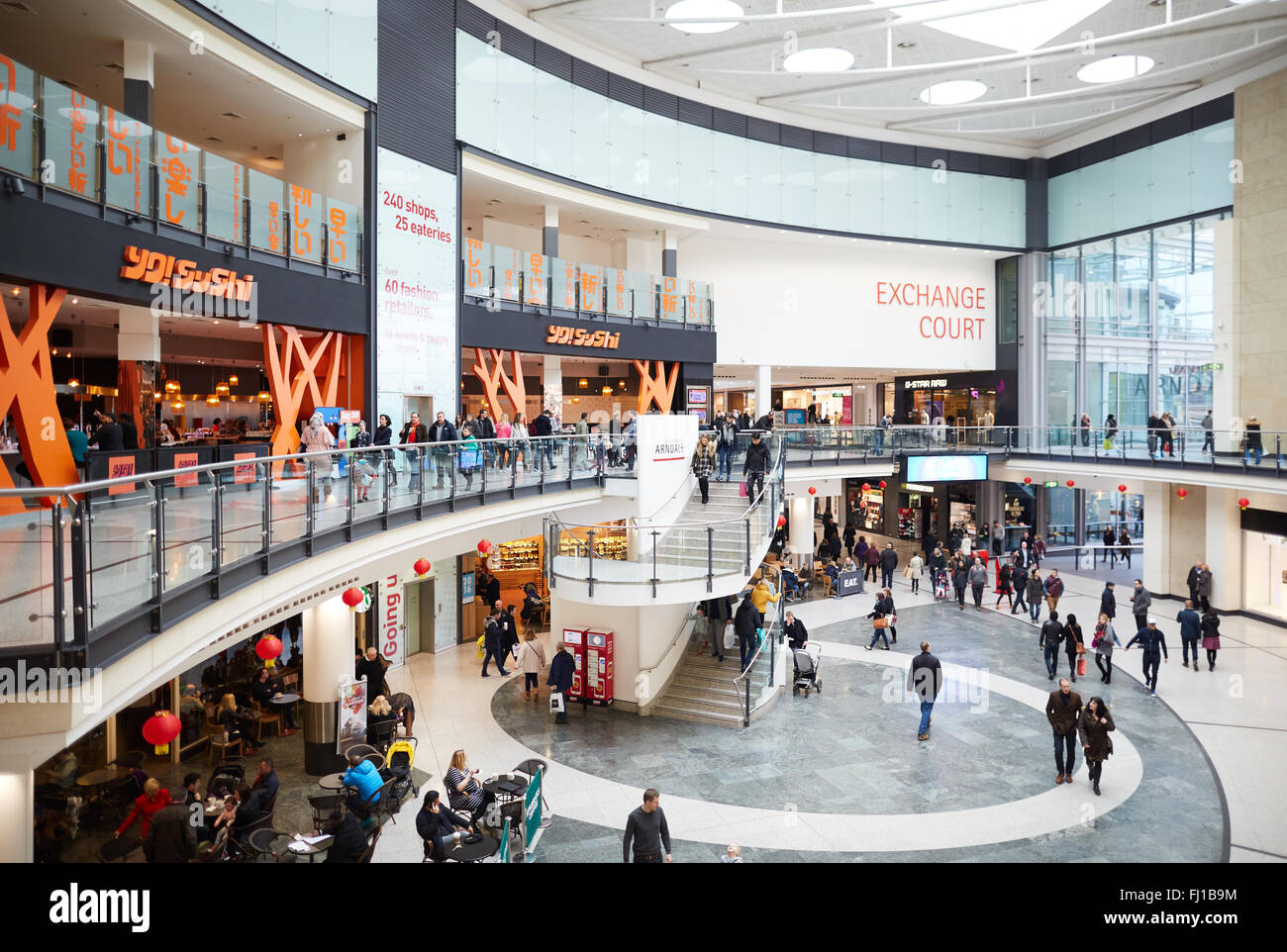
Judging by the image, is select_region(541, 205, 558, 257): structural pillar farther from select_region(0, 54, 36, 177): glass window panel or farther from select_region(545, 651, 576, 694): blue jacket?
select_region(0, 54, 36, 177): glass window panel

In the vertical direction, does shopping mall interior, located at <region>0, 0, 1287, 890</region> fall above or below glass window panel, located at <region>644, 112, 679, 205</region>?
below

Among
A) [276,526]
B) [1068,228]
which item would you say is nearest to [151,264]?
[276,526]

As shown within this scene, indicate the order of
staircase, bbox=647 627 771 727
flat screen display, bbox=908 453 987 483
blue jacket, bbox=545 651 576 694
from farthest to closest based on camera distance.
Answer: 1. flat screen display, bbox=908 453 987 483
2. staircase, bbox=647 627 771 727
3. blue jacket, bbox=545 651 576 694

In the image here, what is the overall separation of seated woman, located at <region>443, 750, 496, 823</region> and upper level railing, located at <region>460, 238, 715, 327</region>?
11.6 m

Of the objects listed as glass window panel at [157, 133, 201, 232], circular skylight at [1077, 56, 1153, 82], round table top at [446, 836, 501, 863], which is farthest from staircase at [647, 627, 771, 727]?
circular skylight at [1077, 56, 1153, 82]

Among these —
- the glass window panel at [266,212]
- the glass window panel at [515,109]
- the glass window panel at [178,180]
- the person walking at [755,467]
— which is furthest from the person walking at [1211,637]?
the glass window panel at [178,180]

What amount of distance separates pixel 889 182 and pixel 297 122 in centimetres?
1993

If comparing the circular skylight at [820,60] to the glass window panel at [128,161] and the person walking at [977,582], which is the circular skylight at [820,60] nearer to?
the person walking at [977,582]

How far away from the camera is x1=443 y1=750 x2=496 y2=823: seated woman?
912 cm

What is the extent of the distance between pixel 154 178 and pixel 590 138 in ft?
41.8

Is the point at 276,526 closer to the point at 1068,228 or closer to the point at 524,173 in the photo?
the point at 524,173

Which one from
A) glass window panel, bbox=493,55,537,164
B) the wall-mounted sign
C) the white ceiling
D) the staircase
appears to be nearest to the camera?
the staircase

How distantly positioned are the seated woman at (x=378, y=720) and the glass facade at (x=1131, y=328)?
20769 millimetres

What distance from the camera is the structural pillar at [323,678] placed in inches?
464
